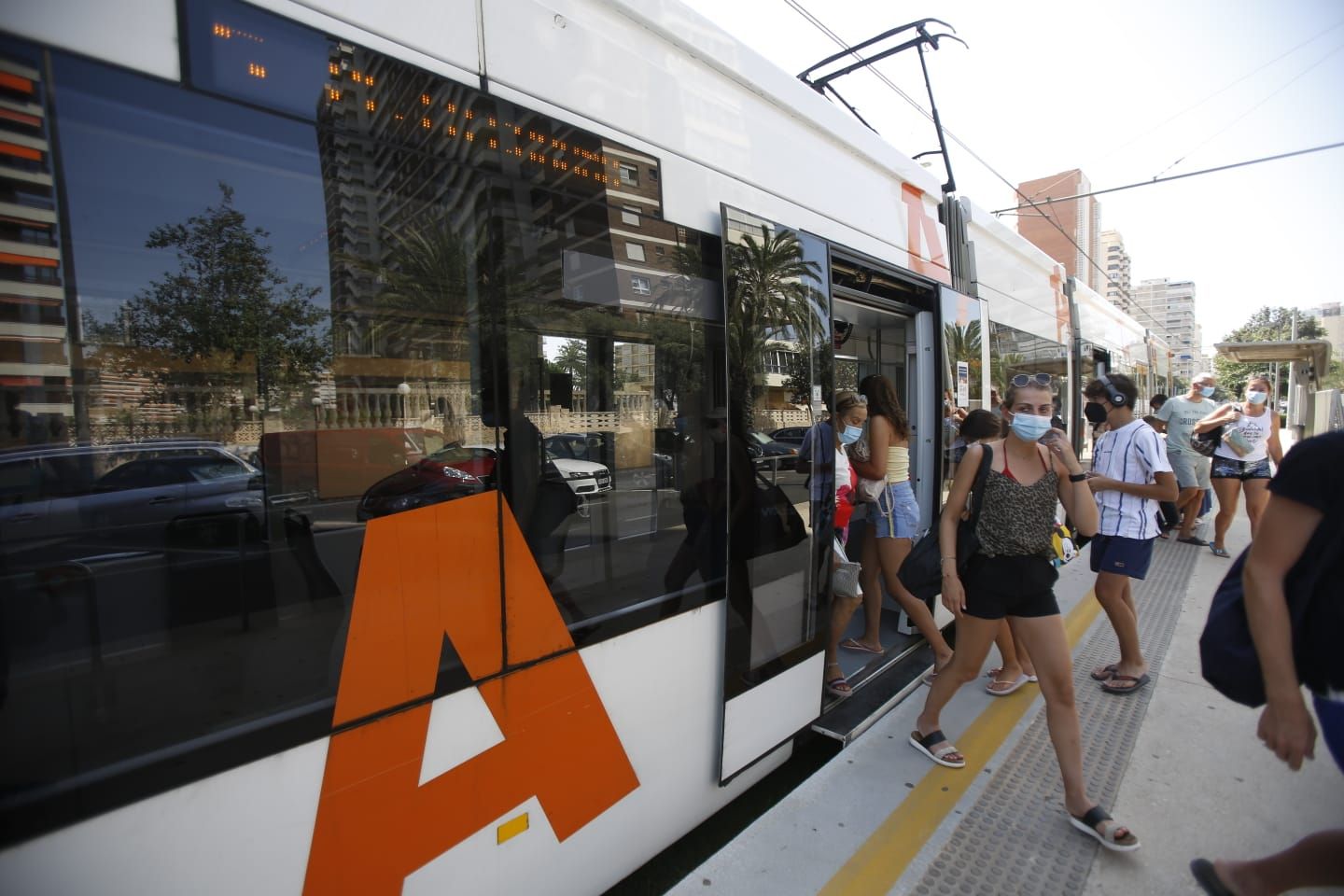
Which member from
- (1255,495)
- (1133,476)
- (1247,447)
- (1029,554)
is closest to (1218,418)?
(1247,447)

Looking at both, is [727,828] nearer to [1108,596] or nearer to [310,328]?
[1108,596]

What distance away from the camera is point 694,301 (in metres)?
2.48

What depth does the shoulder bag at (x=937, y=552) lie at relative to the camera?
283 cm

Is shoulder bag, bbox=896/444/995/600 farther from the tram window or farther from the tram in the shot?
the tram window

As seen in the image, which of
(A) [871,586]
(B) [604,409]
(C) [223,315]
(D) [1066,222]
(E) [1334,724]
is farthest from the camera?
(D) [1066,222]

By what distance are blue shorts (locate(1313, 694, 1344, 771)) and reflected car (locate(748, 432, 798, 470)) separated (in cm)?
177

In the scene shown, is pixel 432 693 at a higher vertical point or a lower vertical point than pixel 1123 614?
higher

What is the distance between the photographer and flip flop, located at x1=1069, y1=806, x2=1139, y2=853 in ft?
8.09

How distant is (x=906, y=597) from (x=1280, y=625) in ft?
7.68

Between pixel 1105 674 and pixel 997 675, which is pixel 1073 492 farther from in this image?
pixel 1105 674

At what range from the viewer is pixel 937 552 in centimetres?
307

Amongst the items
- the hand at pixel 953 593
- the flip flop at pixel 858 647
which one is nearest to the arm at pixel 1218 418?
the flip flop at pixel 858 647

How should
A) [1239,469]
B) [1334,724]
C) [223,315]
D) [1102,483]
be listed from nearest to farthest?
1. [223,315]
2. [1334,724]
3. [1102,483]
4. [1239,469]

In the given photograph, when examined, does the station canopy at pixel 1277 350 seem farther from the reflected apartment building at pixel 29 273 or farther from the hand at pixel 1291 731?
the reflected apartment building at pixel 29 273
